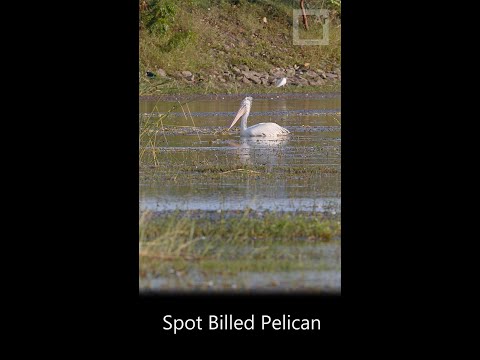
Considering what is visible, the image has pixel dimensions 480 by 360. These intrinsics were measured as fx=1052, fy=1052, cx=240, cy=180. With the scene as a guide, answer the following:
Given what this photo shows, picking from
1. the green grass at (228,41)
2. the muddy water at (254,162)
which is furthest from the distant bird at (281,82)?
the muddy water at (254,162)

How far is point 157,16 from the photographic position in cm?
2605

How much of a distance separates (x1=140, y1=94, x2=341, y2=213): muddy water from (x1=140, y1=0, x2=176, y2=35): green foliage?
629 cm

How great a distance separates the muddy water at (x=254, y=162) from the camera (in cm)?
898

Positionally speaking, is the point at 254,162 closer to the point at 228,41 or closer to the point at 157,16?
the point at 157,16

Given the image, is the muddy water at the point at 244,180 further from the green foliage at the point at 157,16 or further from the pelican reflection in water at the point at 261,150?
the green foliage at the point at 157,16

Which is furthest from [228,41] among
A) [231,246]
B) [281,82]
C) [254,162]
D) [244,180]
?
[231,246]

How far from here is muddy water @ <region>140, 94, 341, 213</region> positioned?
898 centimetres

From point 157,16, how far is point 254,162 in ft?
48.4

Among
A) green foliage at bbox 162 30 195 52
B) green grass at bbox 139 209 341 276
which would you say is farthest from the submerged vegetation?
green foliage at bbox 162 30 195 52

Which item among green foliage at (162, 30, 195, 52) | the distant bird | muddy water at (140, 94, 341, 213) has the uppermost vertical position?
green foliage at (162, 30, 195, 52)

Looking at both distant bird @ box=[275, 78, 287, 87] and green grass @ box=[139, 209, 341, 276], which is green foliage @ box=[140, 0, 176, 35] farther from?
green grass @ box=[139, 209, 341, 276]

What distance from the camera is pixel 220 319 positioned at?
5.82 meters
